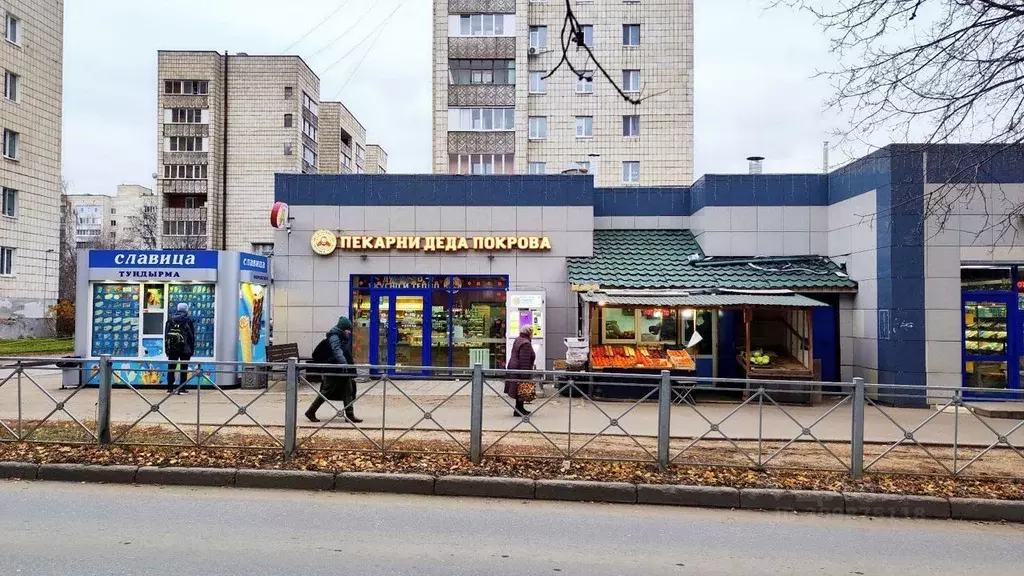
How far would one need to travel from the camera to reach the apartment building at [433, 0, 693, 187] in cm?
3259

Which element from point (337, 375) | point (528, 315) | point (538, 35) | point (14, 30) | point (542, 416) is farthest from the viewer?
point (538, 35)

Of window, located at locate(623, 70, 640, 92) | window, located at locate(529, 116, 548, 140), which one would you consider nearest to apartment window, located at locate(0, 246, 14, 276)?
window, located at locate(529, 116, 548, 140)

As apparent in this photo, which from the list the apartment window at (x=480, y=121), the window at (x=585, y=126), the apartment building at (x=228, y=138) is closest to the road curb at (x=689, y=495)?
the apartment window at (x=480, y=121)

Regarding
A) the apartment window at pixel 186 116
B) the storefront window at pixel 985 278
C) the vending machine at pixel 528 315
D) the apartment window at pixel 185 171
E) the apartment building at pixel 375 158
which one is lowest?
the vending machine at pixel 528 315

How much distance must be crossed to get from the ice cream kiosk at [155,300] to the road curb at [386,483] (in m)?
7.95

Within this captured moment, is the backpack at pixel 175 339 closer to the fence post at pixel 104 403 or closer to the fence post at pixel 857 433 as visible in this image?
the fence post at pixel 104 403

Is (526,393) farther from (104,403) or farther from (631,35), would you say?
(631,35)

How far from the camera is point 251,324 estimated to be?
Answer: 14508mm

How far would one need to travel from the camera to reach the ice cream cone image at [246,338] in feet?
46.3

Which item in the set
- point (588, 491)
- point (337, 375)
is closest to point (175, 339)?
point (337, 375)

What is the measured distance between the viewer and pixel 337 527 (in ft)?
18.9

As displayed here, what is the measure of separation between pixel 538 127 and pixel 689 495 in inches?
1119

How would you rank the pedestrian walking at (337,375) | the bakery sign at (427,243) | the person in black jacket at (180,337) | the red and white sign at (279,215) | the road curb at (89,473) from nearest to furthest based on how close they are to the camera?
the road curb at (89,473)
the pedestrian walking at (337,375)
the person in black jacket at (180,337)
the red and white sign at (279,215)
the bakery sign at (427,243)

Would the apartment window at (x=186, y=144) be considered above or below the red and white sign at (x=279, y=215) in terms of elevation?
above
